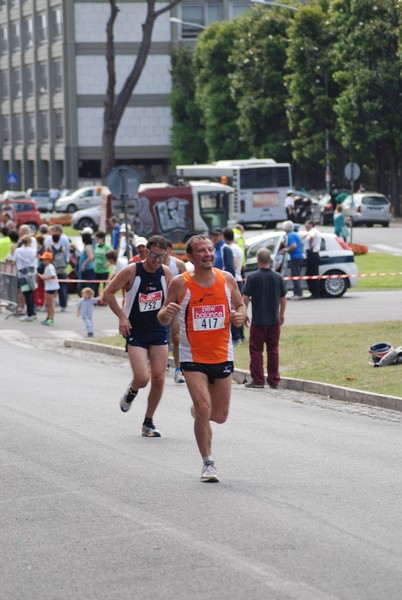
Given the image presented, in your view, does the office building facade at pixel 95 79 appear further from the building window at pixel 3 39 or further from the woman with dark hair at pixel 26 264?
the woman with dark hair at pixel 26 264

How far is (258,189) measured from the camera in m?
59.9

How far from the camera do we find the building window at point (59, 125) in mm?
100938

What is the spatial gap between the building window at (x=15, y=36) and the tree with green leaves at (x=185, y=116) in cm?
1834

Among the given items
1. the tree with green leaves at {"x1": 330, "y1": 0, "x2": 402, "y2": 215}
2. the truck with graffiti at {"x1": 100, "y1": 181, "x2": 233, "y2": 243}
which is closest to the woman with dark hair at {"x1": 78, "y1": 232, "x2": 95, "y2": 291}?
the truck with graffiti at {"x1": 100, "y1": 181, "x2": 233, "y2": 243}

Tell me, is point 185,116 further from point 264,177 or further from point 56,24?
point 264,177

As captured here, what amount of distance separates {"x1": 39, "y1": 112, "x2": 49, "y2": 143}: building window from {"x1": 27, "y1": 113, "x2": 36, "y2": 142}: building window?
1.31 metres

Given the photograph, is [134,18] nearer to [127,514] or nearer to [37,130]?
[37,130]

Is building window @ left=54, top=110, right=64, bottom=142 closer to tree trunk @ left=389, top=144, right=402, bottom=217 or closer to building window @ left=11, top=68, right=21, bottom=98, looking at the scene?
building window @ left=11, top=68, right=21, bottom=98

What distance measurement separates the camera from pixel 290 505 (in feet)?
29.3

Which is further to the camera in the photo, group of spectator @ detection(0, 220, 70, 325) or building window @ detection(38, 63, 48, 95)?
building window @ detection(38, 63, 48, 95)

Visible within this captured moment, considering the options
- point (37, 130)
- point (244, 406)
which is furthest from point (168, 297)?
point (37, 130)

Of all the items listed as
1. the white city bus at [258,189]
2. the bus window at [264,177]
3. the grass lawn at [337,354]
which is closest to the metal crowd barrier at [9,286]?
the grass lawn at [337,354]

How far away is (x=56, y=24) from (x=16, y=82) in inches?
419

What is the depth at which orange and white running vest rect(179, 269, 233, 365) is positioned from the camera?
9.98 metres
